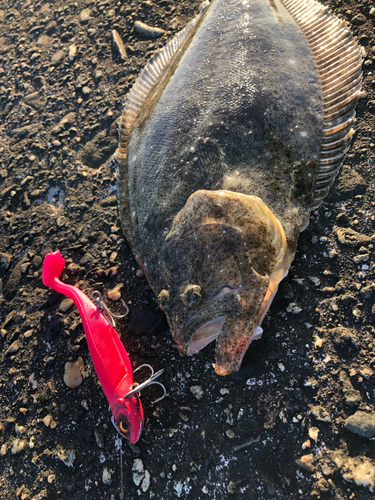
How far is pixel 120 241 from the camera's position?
10.2 ft

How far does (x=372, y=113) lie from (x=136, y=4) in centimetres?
300

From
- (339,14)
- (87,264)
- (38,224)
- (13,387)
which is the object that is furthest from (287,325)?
(339,14)

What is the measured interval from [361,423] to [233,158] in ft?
6.06

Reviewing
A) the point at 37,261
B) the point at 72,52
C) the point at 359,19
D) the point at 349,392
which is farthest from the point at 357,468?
the point at 72,52

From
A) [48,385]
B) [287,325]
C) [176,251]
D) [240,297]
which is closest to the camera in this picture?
[240,297]

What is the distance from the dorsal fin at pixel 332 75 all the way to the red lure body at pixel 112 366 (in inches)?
69.1

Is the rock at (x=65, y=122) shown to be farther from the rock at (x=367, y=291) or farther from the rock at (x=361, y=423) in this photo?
the rock at (x=361, y=423)

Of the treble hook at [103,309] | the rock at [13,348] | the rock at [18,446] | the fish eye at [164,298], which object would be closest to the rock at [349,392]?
the fish eye at [164,298]

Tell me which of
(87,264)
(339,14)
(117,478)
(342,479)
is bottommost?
(342,479)

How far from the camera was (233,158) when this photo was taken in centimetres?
244

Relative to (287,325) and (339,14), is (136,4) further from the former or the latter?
(287,325)

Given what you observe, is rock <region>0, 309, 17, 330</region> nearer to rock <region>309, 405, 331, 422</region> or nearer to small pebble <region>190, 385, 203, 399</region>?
small pebble <region>190, 385, 203, 399</region>

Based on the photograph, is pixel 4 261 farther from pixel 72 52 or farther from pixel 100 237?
pixel 72 52

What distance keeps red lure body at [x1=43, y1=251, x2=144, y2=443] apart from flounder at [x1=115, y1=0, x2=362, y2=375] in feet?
1.74
